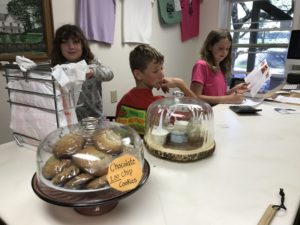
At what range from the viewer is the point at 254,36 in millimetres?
3336

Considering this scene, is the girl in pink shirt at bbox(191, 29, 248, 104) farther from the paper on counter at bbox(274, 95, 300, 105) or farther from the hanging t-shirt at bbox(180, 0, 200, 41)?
the hanging t-shirt at bbox(180, 0, 200, 41)

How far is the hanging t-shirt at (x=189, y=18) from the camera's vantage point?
10.1 ft

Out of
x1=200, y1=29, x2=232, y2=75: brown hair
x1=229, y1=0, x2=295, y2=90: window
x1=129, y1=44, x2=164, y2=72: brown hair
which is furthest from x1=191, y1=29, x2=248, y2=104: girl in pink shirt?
x1=229, y1=0, x2=295, y2=90: window

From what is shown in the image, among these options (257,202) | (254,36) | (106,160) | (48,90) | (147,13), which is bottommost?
(257,202)

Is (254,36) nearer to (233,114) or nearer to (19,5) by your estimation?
(233,114)

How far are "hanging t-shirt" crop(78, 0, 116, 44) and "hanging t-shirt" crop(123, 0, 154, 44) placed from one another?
0.16 meters

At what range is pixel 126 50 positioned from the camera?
248cm

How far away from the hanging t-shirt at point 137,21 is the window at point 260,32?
4.56 feet

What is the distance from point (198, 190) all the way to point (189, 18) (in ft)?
9.45

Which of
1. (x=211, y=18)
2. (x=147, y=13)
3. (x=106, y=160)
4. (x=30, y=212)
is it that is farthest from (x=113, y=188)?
(x=211, y=18)

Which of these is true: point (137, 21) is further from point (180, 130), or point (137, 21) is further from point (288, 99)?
point (180, 130)

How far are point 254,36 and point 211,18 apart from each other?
0.59 metres

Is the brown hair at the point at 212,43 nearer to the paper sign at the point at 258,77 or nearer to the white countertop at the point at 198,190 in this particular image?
the paper sign at the point at 258,77

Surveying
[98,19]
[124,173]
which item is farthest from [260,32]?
[124,173]
